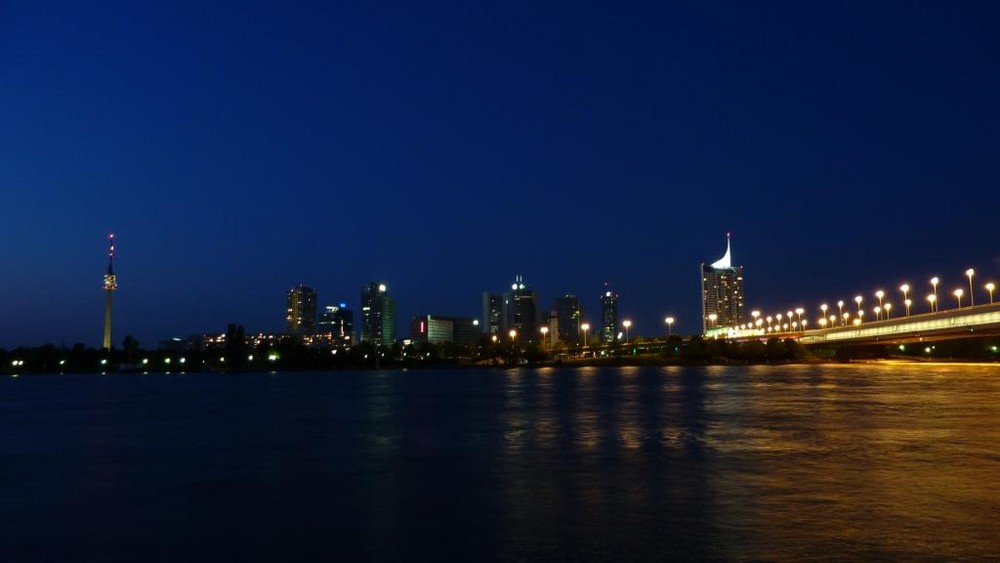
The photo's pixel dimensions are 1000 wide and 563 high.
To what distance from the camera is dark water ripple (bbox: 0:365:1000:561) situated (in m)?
12.0

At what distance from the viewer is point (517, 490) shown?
1683cm

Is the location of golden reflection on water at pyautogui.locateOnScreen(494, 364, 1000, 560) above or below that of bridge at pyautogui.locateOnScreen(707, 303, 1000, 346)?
below

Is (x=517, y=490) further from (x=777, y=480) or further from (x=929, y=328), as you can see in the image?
(x=929, y=328)

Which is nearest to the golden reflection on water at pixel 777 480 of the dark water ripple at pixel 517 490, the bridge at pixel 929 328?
the dark water ripple at pixel 517 490

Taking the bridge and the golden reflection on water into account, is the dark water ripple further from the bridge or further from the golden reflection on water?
the bridge

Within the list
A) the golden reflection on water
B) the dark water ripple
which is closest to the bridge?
the golden reflection on water

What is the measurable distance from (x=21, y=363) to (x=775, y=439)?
212m

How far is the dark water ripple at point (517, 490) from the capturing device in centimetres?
1205

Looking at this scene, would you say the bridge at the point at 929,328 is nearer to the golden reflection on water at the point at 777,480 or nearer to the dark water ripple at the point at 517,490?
the golden reflection on water at the point at 777,480

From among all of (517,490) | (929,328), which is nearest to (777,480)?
(517,490)

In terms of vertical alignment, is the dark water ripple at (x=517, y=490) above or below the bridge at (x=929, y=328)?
below

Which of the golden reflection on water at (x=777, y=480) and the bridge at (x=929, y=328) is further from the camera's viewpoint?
the bridge at (x=929, y=328)

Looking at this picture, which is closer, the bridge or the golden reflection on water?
the golden reflection on water

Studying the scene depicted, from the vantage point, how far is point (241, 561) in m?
11.6
